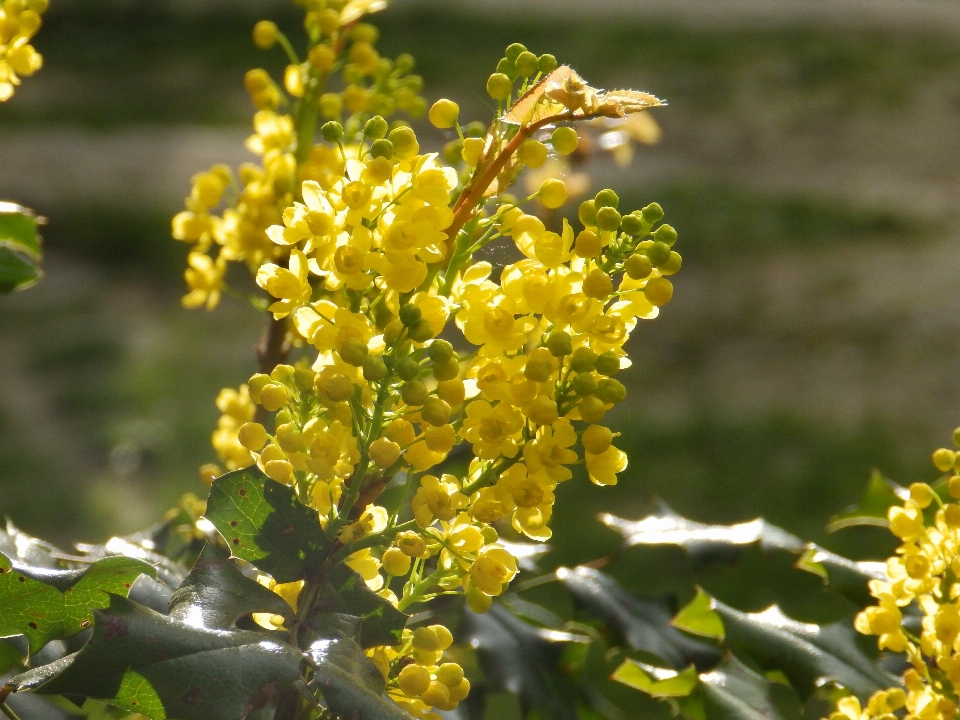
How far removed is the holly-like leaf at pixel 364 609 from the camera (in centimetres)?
51

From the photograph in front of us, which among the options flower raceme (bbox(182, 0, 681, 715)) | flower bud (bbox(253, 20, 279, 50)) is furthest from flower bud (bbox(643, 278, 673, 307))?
flower bud (bbox(253, 20, 279, 50))

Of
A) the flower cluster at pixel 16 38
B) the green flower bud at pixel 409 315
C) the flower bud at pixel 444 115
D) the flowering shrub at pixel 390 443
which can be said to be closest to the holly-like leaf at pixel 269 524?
the flowering shrub at pixel 390 443

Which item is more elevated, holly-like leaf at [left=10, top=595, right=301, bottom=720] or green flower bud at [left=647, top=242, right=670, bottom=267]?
green flower bud at [left=647, top=242, right=670, bottom=267]

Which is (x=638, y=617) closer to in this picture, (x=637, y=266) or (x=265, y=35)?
(x=637, y=266)

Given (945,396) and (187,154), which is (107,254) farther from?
(945,396)

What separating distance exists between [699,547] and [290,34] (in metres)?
6.34

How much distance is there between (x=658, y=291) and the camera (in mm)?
525

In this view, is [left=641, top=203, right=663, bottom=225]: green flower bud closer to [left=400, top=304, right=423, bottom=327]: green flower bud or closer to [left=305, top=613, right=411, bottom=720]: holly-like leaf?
[left=400, top=304, right=423, bottom=327]: green flower bud

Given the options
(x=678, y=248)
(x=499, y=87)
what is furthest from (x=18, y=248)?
(x=678, y=248)

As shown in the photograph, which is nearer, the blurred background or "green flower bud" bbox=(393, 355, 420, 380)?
"green flower bud" bbox=(393, 355, 420, 380)

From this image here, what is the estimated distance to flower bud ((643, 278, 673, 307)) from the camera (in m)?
0.52

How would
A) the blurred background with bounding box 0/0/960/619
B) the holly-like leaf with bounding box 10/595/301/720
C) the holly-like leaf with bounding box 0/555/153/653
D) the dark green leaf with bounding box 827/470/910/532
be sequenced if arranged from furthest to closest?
the blurred background with bounding box 0/0/960/619
the dark green leaf with bounding box 827/470/910/532
the holly-like leaf with bounding box 0/555/153/653
the holly-like leaf with bounding box 10/595/301/720

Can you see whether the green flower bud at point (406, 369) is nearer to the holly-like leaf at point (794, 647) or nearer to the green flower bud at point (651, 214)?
the green flower bud at point (651, 214)

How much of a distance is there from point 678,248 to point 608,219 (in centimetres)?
420
